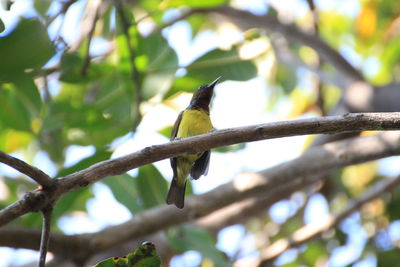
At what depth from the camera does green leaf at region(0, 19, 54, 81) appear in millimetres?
2975

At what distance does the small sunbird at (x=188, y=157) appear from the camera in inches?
156

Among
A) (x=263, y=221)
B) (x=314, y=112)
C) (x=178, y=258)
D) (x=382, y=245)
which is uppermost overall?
(x=314, y=112)

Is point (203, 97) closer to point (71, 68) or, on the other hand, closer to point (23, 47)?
point (71, 68)

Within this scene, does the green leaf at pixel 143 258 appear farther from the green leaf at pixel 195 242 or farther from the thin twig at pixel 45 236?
the green leaf at pixel 195 242

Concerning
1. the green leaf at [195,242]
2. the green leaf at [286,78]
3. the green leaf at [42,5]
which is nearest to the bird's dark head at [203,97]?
the green leaf at [195,242]

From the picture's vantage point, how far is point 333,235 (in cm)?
544

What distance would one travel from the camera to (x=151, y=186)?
4.26 m

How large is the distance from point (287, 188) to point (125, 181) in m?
1.45

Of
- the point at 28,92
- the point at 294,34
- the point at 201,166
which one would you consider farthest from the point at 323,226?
the point at 28,92

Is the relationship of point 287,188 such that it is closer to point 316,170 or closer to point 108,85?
point 316,170

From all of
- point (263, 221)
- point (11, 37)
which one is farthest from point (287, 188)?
point (11, 37)

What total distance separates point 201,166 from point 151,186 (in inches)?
16.6

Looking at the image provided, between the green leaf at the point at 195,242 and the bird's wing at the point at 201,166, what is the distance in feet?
1.57

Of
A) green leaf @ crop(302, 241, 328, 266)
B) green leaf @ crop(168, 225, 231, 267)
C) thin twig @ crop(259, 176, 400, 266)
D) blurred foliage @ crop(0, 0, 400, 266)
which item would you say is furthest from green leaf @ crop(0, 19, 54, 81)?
green leaf @ crop(302, 241, 328, 266)
